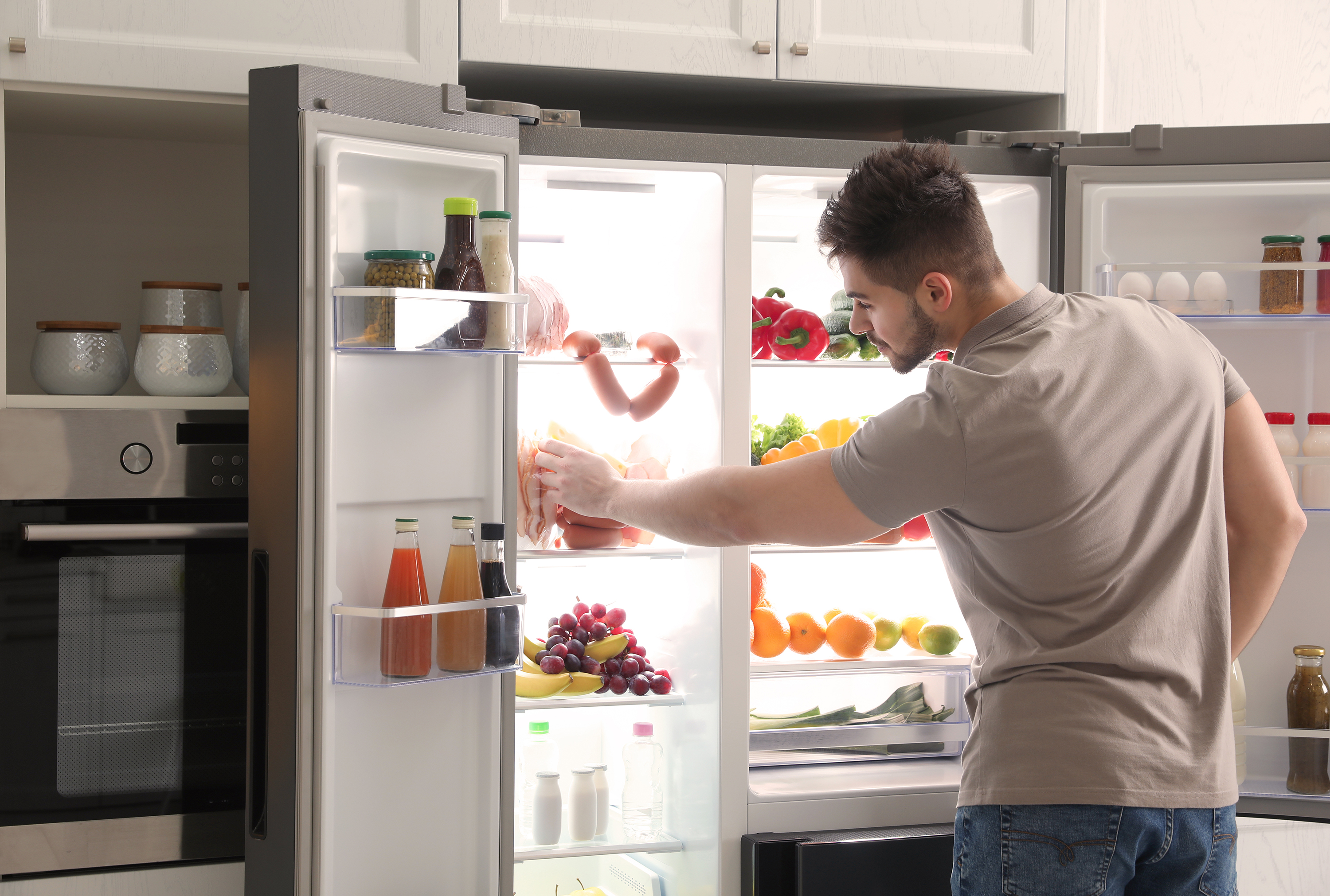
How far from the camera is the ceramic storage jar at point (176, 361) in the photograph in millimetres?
1875

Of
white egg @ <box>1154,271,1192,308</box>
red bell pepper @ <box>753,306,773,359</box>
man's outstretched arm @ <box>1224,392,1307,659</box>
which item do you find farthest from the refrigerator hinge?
man's outstretched arm @ <box>1224,392,1307,659</box>

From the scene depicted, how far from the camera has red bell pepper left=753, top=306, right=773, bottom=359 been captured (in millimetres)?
2248

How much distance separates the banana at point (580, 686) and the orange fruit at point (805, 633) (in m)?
0.46

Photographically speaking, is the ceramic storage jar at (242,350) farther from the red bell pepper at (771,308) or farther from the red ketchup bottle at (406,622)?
the red bell pepper at (771,308)

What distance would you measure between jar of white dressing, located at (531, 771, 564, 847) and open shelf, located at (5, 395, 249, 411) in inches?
36.7

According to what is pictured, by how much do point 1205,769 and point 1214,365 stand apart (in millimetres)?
544

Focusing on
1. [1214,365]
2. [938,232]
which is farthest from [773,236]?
[1214,365]

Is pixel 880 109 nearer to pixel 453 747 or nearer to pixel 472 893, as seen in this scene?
pixel 453 747

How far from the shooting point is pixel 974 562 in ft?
4.75

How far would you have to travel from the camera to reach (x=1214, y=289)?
2.07m

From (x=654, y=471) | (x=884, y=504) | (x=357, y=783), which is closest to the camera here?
(x=884, y=504)

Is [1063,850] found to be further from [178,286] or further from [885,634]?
[178,286]

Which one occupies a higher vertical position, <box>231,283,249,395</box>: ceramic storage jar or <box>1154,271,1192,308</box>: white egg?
<box>1154,271,1192,308</box>: white egg

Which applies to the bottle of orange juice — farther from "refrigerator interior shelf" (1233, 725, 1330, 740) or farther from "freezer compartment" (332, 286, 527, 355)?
"refrigerator interior shelf" (1233, 725, 1330, 740)
